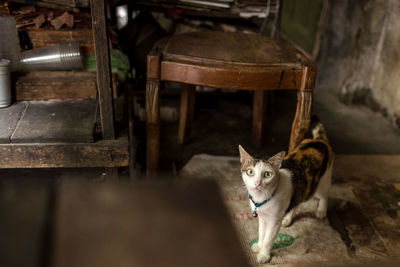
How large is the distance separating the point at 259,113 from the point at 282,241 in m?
1.03

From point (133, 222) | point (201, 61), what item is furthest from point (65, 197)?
point (201, 61)

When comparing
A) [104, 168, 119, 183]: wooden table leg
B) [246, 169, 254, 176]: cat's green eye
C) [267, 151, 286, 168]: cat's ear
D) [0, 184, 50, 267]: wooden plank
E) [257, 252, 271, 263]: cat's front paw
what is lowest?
[257, 252, 271, 263]: cat's front paw

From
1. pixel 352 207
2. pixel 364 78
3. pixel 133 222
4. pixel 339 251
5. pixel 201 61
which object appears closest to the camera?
pixel 133 222

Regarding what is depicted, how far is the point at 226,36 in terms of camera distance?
2172 millimetres

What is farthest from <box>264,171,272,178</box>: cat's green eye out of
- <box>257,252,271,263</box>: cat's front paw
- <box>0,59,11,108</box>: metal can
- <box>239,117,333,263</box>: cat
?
<box>0,59,11,108</box>: metal can

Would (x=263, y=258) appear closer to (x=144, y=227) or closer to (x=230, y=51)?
(x=230, y=51)

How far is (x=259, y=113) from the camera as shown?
2.47m

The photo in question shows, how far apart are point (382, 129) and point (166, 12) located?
1.94m

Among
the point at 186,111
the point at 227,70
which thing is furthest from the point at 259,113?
the point at 227,70

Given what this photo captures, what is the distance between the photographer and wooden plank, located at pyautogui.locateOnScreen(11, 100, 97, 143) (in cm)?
169

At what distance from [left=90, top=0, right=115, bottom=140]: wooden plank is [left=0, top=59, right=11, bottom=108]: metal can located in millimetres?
544

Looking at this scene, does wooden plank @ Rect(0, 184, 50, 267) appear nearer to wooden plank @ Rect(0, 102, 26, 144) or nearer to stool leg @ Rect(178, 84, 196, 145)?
wooden plank @ Rect(0, 102, 26, 144)

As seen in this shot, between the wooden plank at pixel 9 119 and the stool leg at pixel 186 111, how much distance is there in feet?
3.13

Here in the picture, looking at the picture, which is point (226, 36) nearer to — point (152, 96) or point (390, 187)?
point (152, 96)
